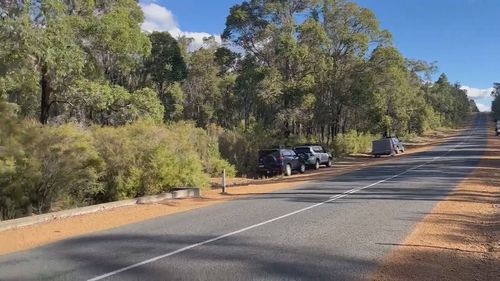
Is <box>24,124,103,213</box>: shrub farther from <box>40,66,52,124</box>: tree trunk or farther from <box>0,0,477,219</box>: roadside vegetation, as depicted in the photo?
<box>40,66,52,124</box>: tree trunk

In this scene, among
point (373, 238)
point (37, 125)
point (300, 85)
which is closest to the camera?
point (373, 238)

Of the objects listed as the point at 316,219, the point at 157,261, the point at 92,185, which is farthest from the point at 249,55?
the point at 157,261

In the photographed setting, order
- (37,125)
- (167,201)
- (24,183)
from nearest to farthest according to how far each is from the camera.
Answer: (24,183), (37,125), (167,201)

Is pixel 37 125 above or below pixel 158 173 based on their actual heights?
above

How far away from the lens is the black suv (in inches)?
1250

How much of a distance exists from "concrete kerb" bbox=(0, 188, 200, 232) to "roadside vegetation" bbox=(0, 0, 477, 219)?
0.71 m

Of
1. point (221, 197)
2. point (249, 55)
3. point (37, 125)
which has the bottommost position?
point (221, 197)

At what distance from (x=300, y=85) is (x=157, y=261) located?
36921 millimetres

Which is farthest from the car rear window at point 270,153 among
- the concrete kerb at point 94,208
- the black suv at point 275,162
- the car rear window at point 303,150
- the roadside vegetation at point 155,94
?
the concrete kerb at point 94,208

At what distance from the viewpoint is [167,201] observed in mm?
18469

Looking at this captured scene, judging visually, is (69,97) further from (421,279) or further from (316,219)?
(421,279)

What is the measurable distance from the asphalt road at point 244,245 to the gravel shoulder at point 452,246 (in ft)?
1.02

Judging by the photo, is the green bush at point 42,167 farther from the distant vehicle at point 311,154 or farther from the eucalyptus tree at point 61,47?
the distant vehicle at point 311,154

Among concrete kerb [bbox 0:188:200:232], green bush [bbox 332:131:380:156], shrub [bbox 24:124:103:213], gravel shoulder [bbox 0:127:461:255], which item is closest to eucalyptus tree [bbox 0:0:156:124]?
shrub [bbox 24:124:103:213]
